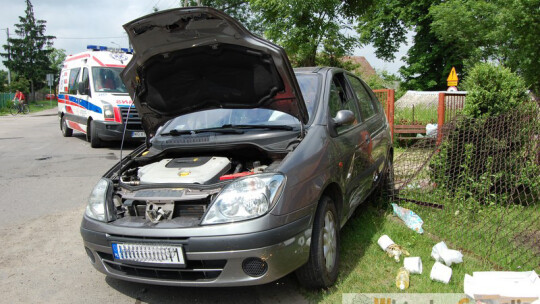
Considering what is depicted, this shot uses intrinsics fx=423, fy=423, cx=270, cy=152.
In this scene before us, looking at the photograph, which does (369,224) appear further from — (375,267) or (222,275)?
(222,275)

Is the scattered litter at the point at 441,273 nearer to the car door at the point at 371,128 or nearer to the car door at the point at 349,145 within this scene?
the car door at the point at 349,145

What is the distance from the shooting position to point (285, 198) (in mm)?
2658

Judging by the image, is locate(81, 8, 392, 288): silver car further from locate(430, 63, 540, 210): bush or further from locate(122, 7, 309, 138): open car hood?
locate(430, 63, 540, 210): bush

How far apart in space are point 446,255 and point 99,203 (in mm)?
2721

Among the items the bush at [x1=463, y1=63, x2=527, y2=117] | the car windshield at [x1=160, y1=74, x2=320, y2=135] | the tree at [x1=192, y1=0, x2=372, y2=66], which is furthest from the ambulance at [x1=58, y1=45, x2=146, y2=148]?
the bush at [x1=463, y1=63, x2=527, y2=117]

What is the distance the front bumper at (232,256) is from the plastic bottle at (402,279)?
0.82 metres

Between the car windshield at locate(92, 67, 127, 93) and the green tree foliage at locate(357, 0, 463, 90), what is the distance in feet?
63.9

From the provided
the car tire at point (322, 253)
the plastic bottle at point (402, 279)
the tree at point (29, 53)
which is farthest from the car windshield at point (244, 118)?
the tree at point (29, 53)

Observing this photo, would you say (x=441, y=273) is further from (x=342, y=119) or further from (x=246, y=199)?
(x=246, y=199)

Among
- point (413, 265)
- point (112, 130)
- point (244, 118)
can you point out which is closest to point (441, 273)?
point (413, 265)

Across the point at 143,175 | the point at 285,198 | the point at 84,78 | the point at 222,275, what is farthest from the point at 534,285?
the point at 84,78

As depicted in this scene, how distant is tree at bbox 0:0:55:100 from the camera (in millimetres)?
56062

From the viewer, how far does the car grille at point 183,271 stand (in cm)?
263

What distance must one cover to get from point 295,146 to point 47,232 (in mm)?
3136
